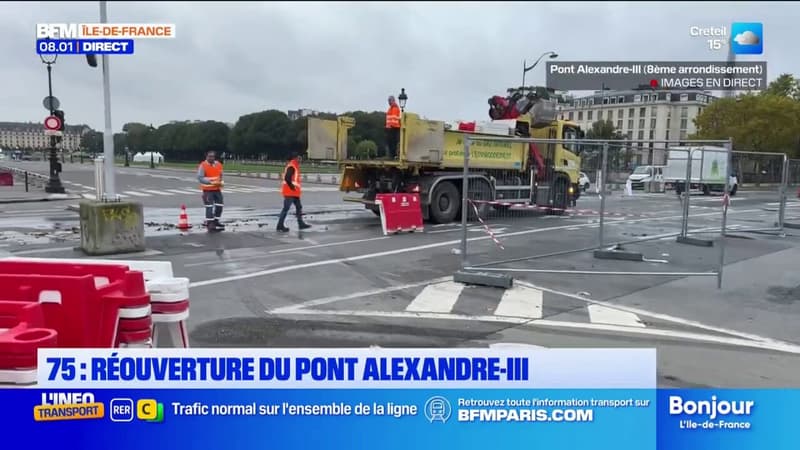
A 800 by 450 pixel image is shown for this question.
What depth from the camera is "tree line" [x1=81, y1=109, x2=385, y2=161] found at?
121625 mm

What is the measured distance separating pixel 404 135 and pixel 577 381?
40.5ft

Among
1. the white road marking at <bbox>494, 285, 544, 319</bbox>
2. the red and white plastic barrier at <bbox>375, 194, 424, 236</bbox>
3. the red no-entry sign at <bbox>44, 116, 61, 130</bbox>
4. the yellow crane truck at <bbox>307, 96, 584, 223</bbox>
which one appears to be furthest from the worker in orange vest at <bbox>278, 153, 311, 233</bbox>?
the red no-entry sign at <bbox>44, 116, 61, 130</bbox>

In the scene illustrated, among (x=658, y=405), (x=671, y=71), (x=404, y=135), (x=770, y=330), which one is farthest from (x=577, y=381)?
(x=671, y=71)

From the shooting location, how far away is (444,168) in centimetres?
1584

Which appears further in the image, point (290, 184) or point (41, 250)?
point (290, 184)

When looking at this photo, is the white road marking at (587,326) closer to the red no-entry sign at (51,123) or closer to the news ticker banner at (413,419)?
the news ticker banner at (413,419)

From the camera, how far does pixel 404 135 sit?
14.4 metres

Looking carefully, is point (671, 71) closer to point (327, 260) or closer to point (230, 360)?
point (327, 260)

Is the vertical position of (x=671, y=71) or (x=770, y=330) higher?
(x=671, y=71)

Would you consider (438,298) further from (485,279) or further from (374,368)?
(374,368)

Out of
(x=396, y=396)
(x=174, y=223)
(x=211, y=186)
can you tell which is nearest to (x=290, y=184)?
(x=211, y=186)

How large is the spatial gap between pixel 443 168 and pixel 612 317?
9.54 m

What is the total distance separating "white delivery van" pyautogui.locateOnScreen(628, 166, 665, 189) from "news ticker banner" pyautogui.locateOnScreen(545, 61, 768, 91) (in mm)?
17781

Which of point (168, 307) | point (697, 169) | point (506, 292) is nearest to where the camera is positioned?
point (168, 307)
